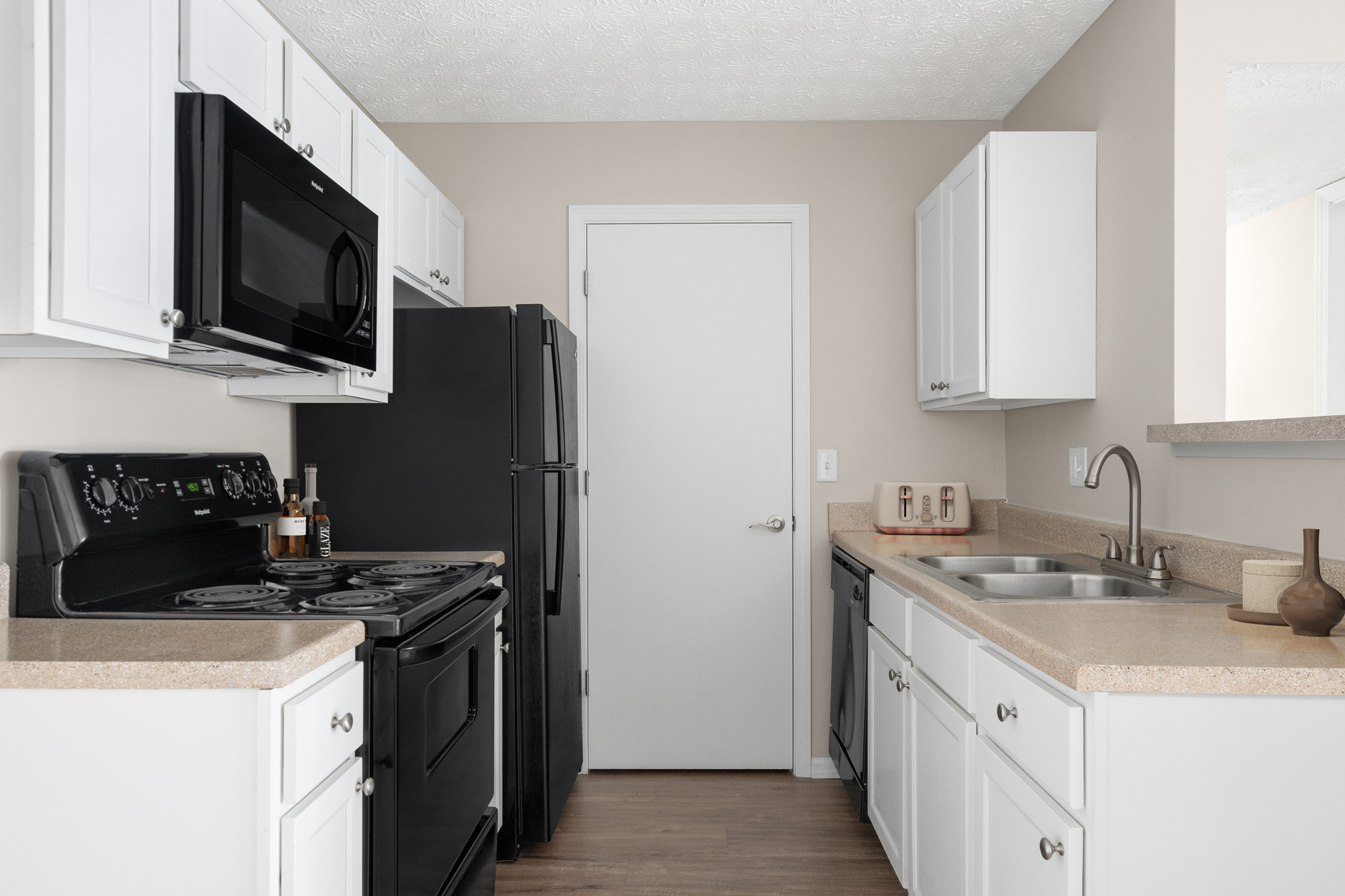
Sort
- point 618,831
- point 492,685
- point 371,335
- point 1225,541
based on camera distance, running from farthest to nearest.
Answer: point 618,831 → point 492,685 → point 371,335 → point 1225,541

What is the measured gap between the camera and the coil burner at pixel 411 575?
1.91 meters

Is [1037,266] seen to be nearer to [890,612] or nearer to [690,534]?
[890,612]

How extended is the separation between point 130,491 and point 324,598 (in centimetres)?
45

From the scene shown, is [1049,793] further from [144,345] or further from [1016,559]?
[144,345]

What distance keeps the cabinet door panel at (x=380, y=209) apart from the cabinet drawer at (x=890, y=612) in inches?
57.5

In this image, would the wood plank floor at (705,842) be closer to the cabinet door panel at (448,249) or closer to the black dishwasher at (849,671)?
the black dishwasher at (849,671)

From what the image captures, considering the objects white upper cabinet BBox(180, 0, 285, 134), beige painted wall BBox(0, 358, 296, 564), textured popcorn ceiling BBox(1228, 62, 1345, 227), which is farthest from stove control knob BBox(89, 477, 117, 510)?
textured popcorn ceiling BBox(1228, 62, 1345, 227)

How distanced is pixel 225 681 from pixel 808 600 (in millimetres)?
2332

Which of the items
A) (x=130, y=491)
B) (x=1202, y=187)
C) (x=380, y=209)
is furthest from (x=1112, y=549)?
(x=130, y=491)

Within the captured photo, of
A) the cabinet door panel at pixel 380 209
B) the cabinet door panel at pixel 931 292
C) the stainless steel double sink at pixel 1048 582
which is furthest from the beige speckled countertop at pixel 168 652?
the cabinet door panel at pixel 931 292

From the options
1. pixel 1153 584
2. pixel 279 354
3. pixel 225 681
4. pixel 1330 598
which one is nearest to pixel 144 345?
pixel 279 354

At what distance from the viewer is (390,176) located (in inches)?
95.7

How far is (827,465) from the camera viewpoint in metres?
3.22

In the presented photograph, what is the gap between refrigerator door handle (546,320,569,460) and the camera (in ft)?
8.45
